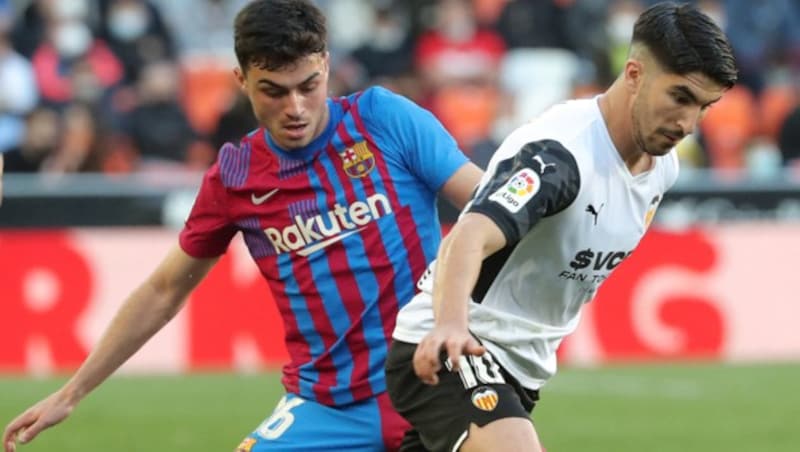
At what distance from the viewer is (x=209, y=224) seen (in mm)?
5770

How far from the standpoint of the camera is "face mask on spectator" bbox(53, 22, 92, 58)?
16.3 meters

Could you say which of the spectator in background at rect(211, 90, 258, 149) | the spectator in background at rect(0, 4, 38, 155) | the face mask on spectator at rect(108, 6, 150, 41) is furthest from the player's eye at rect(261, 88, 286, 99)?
the face mask on spectator at rect(108, 6, 150, 41)

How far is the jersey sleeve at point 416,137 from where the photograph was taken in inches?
218

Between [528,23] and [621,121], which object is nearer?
[621,121]

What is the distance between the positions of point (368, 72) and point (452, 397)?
12305 mm

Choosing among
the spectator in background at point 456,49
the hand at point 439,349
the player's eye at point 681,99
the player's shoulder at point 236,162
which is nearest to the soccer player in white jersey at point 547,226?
the player's eye at point 681,99

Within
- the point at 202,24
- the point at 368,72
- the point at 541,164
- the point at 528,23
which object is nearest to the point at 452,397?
the point at 541,164

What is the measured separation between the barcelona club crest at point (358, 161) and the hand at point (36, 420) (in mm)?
1215

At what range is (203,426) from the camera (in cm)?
1105

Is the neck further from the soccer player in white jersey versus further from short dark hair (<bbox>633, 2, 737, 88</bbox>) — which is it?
short dark hair (<bbox>633, 2, 737, 88</bbox>)

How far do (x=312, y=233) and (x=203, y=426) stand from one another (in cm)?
565

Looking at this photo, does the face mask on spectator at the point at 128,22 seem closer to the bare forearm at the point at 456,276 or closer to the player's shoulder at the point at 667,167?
the player's shoulder at the point at 667,167

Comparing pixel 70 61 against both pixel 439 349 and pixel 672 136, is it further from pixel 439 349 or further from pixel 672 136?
pixel 439 349

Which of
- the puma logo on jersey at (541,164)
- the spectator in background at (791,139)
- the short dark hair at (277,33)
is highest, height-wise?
the short dark hair at (277,33)
